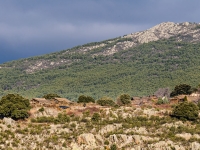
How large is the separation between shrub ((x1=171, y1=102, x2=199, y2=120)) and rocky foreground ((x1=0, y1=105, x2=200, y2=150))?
1.19 metres

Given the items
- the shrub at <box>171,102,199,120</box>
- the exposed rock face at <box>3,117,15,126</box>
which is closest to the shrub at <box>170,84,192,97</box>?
the shrub at <box>171,102,199,120</box>

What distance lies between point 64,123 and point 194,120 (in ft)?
70.9

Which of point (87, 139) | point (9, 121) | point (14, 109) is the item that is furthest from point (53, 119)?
point (87, 139)

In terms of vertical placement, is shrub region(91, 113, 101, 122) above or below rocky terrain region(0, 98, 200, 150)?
above

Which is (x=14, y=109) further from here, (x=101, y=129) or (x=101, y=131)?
(x=101, y=131)

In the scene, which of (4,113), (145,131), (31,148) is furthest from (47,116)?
(145,131)

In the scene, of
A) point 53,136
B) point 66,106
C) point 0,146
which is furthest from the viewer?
point 66,106

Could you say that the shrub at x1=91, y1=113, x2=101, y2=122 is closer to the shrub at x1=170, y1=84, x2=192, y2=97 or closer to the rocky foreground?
the rocky foreground

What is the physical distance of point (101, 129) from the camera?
6041cm

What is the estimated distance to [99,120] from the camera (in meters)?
64.8

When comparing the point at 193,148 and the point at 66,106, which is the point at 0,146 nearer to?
the point at 66,106

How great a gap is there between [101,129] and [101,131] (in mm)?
581

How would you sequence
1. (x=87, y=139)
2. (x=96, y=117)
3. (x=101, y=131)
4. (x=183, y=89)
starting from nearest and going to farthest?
(x=87, y=139) → (x=101, y=131) → (x=96, y=117) → (x=183, y=89)

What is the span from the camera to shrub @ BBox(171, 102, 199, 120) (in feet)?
210
